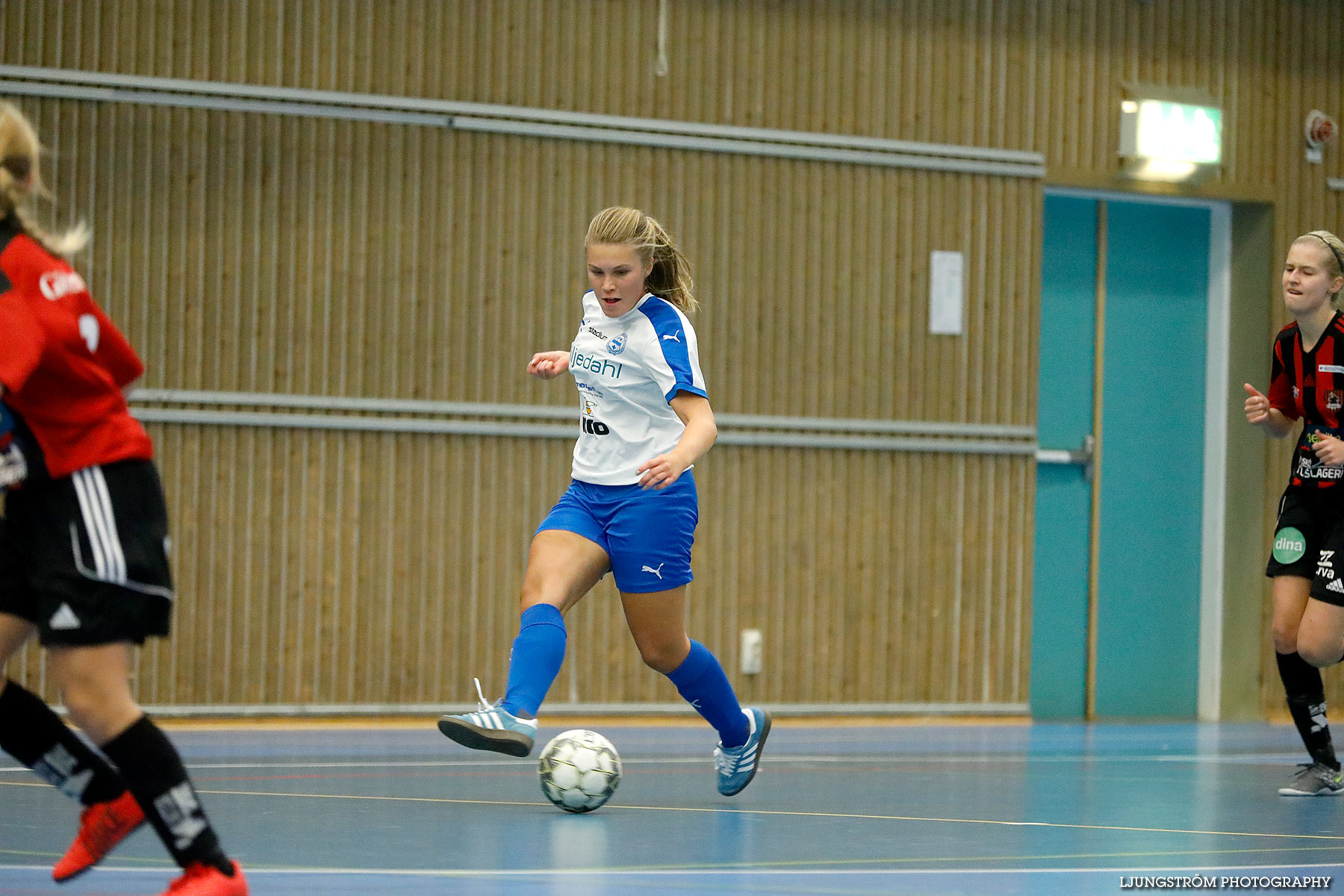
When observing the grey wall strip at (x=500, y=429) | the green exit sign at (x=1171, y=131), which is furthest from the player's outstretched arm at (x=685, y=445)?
the green exit sign at (x=1171, y=131)

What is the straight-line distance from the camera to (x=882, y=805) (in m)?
5.00

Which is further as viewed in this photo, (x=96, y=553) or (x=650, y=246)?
(x=650, y=246)

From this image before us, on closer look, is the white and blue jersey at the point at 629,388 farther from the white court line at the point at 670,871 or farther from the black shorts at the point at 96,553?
the black shorts at the point at 96,553

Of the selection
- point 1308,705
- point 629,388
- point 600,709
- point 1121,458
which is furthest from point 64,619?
point 1121,458

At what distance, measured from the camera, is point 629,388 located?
4566mm

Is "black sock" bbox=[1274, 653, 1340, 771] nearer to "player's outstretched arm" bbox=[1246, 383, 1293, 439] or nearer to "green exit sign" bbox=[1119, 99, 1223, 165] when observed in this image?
"player's outstretched arm" bbox=[1246, 383, 1293, 439]

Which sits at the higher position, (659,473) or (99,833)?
(659,473)

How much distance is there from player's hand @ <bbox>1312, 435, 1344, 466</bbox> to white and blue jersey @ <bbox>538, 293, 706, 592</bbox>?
206cm

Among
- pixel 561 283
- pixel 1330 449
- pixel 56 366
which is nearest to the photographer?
pixel 56 366

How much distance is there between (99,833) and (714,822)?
1827 mm

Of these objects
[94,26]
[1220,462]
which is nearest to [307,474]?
[94,26]

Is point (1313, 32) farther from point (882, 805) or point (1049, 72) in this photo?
point (882, 805)

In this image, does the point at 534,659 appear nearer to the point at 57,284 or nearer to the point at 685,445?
the point at 685,445

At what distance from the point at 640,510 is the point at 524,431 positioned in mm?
3520
